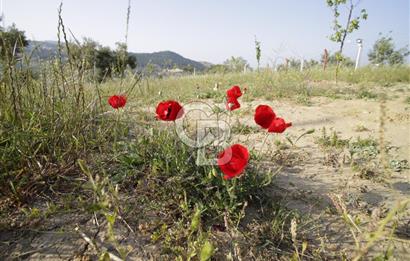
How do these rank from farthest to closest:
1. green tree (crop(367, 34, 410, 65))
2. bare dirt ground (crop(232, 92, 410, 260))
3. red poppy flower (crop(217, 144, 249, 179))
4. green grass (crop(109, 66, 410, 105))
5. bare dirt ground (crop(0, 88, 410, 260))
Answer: green tree (crop(367, 34, 410, 65)) → green grass (crop(109, 66, 410, 105)) → bare dirt ground (crop(232, 92, 410, 260)) → bare dirt ground (crop(0, 88, 410, 260)) → red poppy flower (crop(217, 144, 249, 179))

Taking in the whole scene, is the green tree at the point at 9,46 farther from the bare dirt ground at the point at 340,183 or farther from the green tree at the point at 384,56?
the green tree at the point at 384,56

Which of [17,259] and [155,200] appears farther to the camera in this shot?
[155,200]

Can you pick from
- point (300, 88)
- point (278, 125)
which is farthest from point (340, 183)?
point (300, 88)

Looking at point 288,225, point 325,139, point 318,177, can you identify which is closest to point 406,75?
point 325,139

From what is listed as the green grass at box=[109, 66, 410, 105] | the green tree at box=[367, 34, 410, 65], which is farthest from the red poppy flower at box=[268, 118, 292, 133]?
the green tree at box=[367, 34, 410, 65]

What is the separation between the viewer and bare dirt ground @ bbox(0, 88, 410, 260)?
1.16 m

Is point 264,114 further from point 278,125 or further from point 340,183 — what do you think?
point 340,183

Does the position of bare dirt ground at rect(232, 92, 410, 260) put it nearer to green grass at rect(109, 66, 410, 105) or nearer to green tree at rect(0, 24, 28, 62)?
green grass at rect(109, 66, 410, 105)

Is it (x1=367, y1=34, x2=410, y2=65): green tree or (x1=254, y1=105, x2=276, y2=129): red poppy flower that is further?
(x1=367, y1=34, x2=410, y2=65): green tree

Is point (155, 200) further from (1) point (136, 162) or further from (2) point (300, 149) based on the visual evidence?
(2) point (300, 149)

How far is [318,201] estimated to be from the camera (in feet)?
5.29

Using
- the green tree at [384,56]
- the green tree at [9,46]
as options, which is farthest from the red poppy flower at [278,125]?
the green tree at [384,56]

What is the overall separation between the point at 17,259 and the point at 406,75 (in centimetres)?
937

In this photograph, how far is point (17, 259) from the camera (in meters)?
1.10
